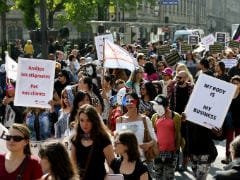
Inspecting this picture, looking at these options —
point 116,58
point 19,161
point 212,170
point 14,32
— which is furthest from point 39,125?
point 14,32

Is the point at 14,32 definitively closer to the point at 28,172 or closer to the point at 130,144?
the point at 130,144

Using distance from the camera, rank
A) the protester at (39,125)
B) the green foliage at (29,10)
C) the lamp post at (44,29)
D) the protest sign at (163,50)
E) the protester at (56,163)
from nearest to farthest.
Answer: the protester at (56,163)
the protester at (39,125)
the lamp post at (44,29)
the protest sign at (163,50)
the green foliage at (29,10)

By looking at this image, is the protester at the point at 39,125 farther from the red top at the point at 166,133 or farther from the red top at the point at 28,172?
the red top at the point at 28,172

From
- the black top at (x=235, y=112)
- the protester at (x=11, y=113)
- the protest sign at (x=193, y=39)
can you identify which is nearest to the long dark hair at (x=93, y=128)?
the protester at (x=11, y=113)

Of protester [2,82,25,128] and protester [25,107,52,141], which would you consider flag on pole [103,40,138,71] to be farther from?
protester [25,107,52,141]

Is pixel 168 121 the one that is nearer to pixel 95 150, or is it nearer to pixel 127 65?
pixel 95 150

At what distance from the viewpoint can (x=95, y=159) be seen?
5.57 m

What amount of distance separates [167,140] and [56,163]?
10.7ft

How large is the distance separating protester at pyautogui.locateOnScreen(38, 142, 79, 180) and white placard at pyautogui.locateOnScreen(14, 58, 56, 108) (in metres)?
3.97

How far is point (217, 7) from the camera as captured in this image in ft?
398

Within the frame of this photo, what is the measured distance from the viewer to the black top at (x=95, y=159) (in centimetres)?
555

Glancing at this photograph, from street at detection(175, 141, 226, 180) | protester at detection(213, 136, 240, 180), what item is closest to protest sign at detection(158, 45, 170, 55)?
street at detection(175, 141, 226, 180)

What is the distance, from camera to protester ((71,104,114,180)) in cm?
555

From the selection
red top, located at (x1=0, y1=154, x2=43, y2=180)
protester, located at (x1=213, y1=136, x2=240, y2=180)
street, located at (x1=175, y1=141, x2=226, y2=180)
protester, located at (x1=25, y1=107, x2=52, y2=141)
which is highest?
protester, located at (x1=213, y1=136, x2=240, y2=180)
